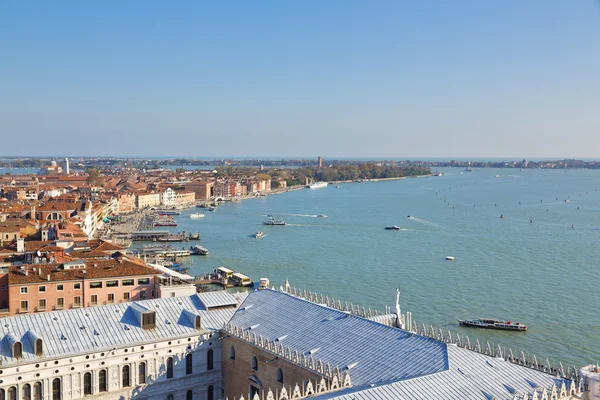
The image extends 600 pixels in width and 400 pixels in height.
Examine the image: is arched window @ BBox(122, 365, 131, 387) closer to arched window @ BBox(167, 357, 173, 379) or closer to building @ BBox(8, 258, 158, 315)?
arched window @ BBox(167, 357, 173, 379)

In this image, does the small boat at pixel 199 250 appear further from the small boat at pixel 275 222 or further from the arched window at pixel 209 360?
the arched window at pixel 209 360

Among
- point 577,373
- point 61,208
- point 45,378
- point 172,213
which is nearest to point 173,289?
point 45,378

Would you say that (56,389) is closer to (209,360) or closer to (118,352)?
(118,352)

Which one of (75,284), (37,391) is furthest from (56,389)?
(75,284)

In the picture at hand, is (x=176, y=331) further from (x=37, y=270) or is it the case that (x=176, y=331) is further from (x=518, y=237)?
(x=518, y=237)

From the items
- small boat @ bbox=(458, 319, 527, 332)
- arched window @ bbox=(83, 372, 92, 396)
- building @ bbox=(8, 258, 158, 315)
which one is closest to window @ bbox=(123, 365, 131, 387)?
arched window @ bbox=(83, 372, 92, 396)
